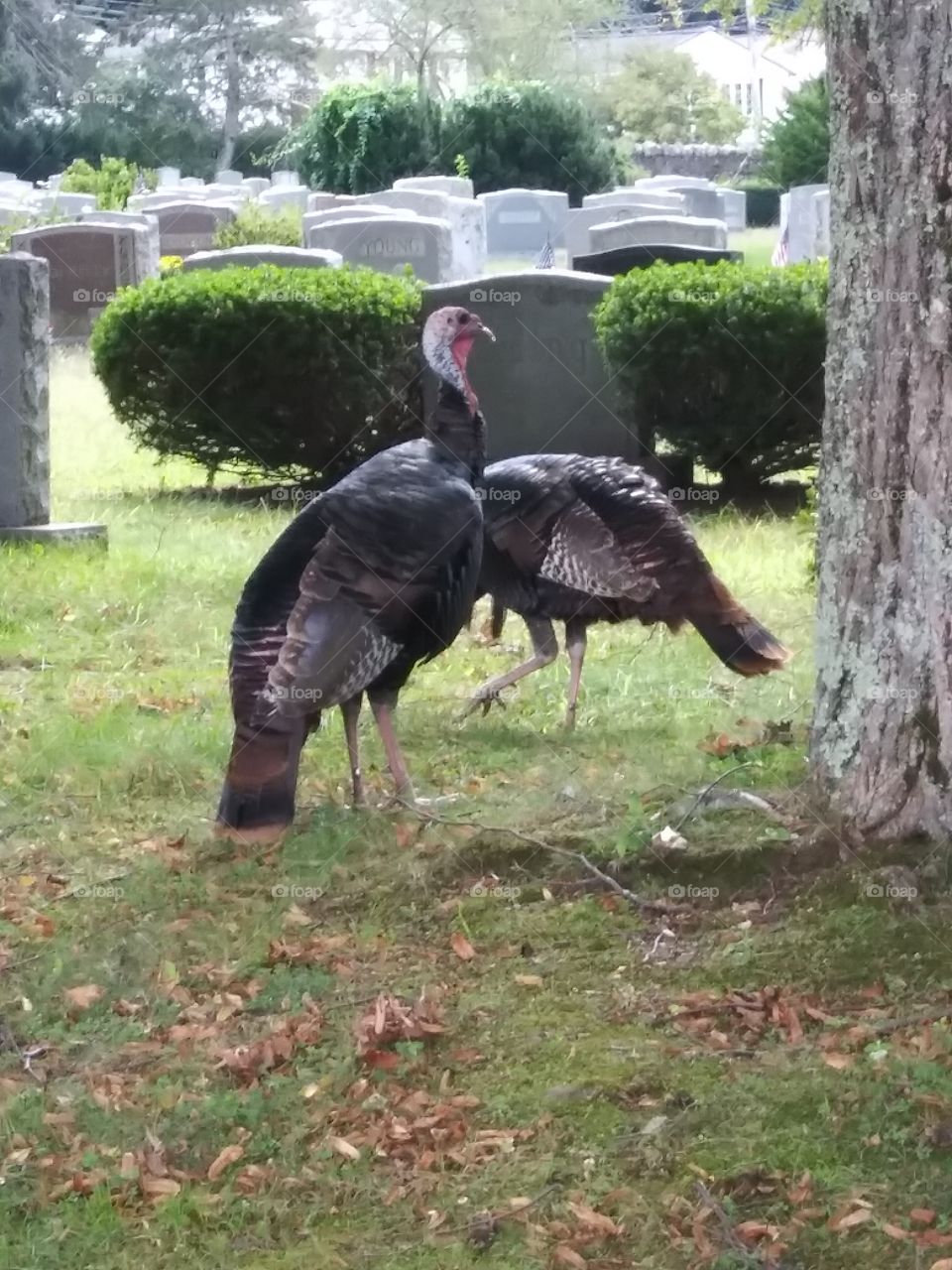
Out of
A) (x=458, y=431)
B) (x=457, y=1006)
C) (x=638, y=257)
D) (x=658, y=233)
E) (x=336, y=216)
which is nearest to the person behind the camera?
(x=457, y=1006)

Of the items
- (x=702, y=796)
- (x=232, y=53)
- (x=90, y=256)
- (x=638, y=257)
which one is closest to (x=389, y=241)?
(x=90, y=256)

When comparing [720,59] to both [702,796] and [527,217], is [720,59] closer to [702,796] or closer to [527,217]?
[527,217]

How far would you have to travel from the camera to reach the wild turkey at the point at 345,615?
4.80 m

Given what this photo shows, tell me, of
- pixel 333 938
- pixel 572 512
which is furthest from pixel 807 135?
pixel 333 938

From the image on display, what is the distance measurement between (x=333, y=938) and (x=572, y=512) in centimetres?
231

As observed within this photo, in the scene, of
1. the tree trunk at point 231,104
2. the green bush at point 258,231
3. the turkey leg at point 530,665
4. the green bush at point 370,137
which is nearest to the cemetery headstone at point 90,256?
the green bush at point 258,231

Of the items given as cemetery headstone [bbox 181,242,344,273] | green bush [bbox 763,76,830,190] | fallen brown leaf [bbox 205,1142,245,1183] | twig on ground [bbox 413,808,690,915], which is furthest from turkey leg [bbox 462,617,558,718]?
green bush [bbox 763,76,830,190]

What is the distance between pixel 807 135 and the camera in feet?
109

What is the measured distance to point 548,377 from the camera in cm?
1110

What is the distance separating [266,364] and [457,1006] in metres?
7.66

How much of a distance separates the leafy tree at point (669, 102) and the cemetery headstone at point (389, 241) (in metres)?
26.4

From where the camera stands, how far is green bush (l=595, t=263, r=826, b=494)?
10305mm

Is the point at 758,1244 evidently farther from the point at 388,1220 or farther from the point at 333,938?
the point at 333,938

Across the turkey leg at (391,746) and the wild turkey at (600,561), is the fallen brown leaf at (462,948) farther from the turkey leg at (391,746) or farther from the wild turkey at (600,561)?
the wild turkey at (600,561)
